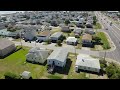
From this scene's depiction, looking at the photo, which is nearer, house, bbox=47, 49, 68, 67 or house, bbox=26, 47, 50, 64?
house, bbox=47, 49, 68, 67

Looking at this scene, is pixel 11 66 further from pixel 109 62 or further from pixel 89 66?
pixel 109 62

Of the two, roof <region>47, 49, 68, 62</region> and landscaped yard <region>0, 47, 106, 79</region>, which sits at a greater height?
roof <region>47, 49, 68, 62</region>

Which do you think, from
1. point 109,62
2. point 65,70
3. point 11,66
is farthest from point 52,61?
point 109,62

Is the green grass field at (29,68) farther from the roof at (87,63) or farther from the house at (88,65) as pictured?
the roof at (87,63)

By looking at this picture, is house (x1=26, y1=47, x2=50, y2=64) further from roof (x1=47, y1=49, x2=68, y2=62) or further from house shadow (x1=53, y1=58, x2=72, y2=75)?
house shadow (x1=53, y1=58, x2=72, y2=75)

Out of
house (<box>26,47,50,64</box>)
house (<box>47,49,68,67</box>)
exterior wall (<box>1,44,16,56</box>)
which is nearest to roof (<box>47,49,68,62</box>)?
house (<box>47,49,68,67</box>)

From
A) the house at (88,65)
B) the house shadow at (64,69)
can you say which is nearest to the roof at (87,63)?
the house at (88,65)

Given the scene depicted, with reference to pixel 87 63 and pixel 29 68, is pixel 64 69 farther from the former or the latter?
pixel 29 68

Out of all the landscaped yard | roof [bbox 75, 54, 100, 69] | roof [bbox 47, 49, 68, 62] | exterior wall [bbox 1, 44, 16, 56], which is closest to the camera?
the landscaped yard

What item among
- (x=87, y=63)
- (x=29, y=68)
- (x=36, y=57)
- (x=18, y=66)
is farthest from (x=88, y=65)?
(x=18, y=66)

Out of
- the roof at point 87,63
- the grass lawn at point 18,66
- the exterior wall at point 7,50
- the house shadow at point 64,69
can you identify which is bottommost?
the grass lawn at point 18,66

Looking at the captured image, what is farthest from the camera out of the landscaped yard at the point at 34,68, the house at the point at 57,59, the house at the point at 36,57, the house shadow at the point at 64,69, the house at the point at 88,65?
the house at the point at 36,57

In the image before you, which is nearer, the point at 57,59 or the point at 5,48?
the point at 57,59
